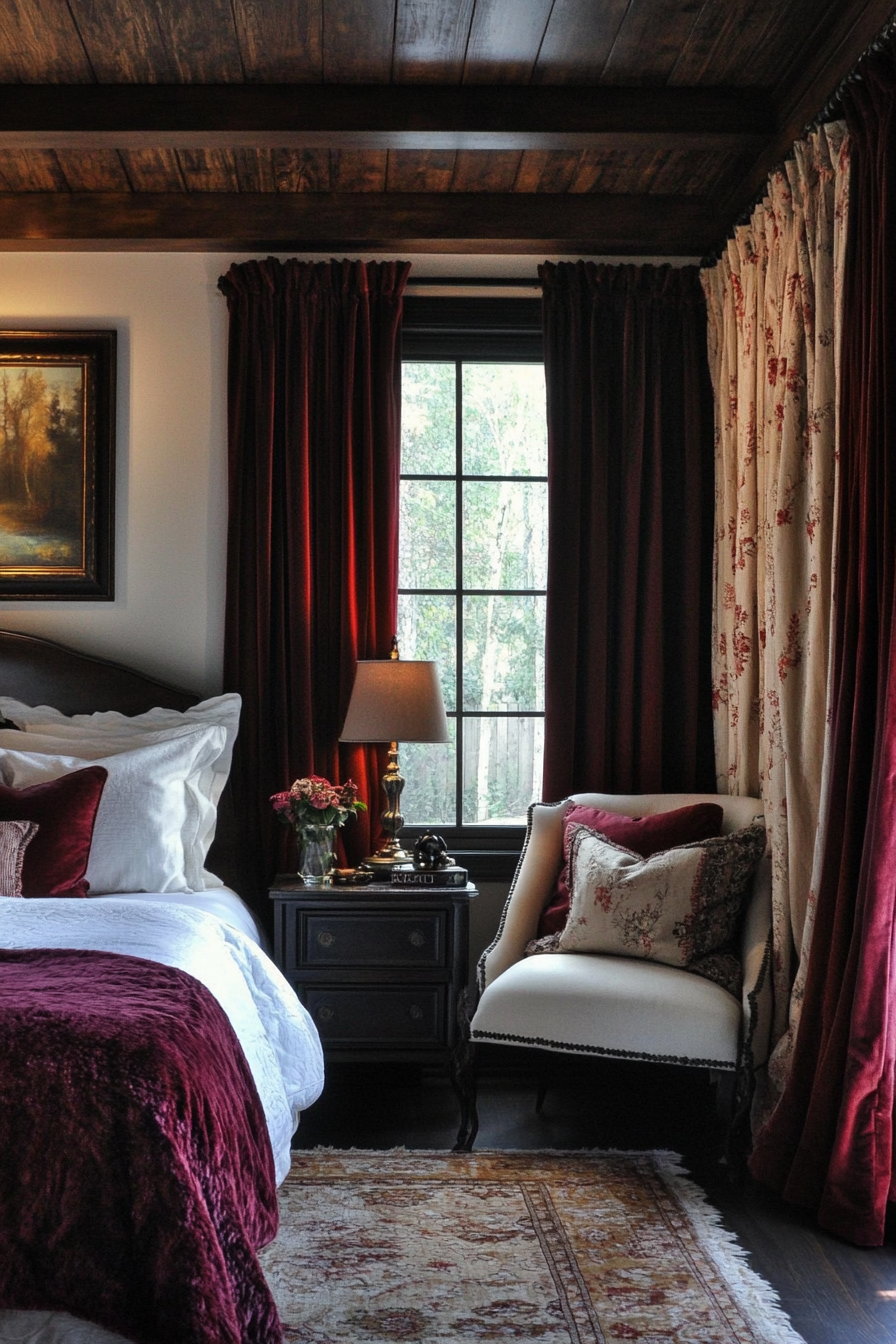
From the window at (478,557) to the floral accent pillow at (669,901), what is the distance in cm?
83

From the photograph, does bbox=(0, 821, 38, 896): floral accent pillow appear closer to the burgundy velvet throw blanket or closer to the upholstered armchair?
the burgundy velvet throw blanket

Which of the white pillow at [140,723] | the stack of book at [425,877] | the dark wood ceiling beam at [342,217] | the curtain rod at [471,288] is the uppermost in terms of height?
the dark wood ceiling beam at [342,217]

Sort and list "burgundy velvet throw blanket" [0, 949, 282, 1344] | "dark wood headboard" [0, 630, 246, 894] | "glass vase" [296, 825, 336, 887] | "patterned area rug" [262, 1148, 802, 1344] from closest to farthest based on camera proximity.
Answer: "burgundy velvet throw blanket" [0, 949, 282, 1344] → "patterned area rug" [262, 1148, 802, 1344] → "glass vase" [296, 825, 336, 887] → "dark wood headboard" [0, 630, 246, 894]

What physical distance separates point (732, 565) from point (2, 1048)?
2595mm

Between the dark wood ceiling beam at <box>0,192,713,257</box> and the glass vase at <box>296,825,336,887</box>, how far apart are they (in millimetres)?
1918

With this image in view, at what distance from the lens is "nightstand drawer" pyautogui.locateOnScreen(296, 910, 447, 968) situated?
332 centimetres

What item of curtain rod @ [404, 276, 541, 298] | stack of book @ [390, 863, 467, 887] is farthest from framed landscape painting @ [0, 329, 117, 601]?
stack of book @ [390, 863, 467, 887]

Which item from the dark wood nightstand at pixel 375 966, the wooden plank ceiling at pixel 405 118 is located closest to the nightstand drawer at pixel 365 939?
the dark wood nightstand at pixel 375 966

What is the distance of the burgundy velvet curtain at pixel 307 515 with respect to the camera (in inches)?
147

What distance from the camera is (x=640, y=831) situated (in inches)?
130

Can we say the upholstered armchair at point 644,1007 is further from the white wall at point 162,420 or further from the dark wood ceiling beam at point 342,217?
the dark wood ceiling beam at point 342,217

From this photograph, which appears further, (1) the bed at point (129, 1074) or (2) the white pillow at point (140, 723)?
(2) the white pillow at point (140, 723)

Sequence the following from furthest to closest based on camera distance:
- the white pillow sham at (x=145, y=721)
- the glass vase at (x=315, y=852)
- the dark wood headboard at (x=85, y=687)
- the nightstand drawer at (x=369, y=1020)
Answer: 1. the dark wood headboard at (x=85, y=687)
2. the white pillow sham at (x=145, y=721)
3. the glass vase at (x=315, y=852)
4. the nightstand drawer at (x=369, y=1020)

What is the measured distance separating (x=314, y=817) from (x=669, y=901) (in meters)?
1.07
